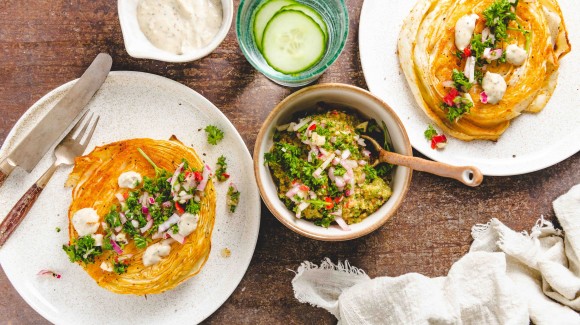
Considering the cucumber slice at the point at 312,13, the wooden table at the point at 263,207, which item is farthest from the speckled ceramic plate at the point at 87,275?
the cucumber slice at the point at 312,13

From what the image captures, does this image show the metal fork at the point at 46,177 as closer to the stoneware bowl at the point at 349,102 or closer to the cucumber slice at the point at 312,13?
the stoneware bowl at the point at 349,102

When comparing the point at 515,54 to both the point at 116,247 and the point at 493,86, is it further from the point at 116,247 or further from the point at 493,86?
the point at 116,247

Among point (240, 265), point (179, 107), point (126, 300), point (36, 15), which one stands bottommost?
point (126, 300)

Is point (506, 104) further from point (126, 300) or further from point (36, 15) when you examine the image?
point (36, 15)

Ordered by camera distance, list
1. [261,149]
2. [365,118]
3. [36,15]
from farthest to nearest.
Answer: [36,15]
[365,118]
[261,149]

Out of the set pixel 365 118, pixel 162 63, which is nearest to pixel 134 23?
pixel 162 63

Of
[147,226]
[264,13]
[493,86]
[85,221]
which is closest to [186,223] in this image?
[147,226]

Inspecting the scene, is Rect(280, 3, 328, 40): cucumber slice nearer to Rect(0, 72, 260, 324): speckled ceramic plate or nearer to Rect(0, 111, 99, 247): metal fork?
Rect(0, 72, 260, 324): speckled ceramic plate
